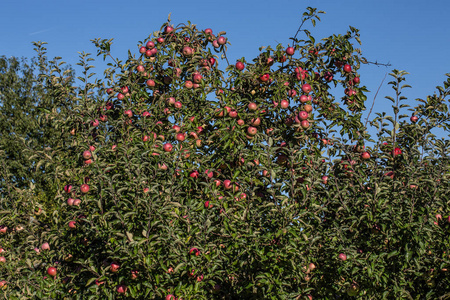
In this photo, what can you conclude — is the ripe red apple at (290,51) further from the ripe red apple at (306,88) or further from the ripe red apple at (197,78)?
the ripe red apple at (197,78)

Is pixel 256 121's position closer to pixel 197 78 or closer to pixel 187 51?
pixel 197 78

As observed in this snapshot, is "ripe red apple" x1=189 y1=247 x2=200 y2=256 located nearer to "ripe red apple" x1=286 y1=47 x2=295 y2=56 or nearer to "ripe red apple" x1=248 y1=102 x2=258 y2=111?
"ripe red apple" x1=248 y1=102 x2=258 y2=111

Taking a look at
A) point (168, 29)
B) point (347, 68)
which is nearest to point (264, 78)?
point (347, 68)

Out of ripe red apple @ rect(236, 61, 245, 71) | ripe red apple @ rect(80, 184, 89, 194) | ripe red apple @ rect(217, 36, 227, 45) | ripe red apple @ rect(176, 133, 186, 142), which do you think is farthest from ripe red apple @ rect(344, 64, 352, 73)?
ripe red apple @ rect(80, 184, 89, 194)

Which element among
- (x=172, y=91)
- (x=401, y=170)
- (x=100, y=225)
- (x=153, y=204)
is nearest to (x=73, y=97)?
(x=172, y=91)

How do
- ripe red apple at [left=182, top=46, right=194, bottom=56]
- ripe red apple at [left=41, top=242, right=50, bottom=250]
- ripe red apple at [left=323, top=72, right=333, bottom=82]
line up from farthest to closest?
ripe red apple at [left=182, top=46, right=194, bottom=56]
ripe red apple at [left=323, top=72, right=333, bottom=82]
ripe red apple at [left=41, top=242, right=50, bottom=250]

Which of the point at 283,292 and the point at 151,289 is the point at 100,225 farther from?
the point at 283,292

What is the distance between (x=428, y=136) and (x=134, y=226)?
3.83m

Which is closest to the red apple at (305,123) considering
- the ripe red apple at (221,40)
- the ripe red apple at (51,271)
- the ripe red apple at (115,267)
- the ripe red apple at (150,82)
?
the ripe red apple at (221,40)

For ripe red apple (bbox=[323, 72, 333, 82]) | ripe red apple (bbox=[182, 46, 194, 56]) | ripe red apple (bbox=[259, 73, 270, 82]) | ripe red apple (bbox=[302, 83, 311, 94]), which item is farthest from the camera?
ripe red apple (bbox=[182, 46, 194, 56])

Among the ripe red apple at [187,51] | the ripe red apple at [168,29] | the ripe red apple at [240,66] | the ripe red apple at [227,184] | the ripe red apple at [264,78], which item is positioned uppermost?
the ripe red apple at [168,29]

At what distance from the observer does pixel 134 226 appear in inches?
200

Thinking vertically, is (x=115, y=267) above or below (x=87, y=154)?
below

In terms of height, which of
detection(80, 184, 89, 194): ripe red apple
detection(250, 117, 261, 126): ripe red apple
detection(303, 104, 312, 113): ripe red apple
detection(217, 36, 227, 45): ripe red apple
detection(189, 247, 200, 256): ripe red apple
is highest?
detection(217, 36, 227, 45): ripe red apple
